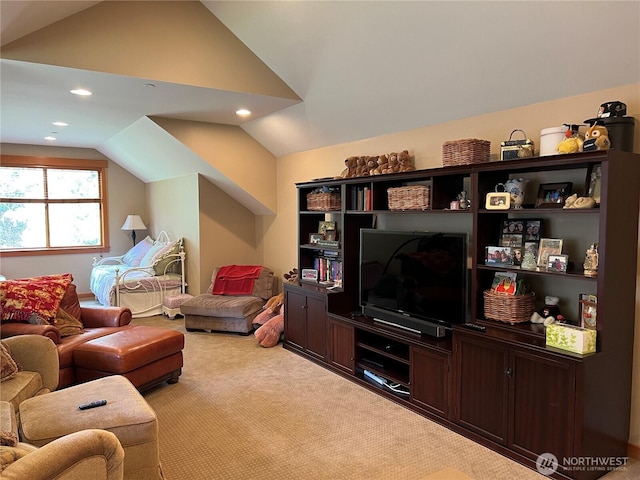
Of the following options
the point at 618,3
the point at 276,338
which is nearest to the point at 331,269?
the point at 276,338

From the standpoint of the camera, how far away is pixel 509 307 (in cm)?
288

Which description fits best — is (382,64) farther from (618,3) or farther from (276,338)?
(276,338)

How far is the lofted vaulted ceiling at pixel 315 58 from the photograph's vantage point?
8.54 feet

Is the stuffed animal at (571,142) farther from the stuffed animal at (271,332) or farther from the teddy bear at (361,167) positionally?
the stuffed animal at (271,332)

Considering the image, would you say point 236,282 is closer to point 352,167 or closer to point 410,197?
point 352,167

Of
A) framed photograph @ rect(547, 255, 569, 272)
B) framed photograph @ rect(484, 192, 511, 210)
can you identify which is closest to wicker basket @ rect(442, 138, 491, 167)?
framed photograph @ rect(484, 192, 511, 210)

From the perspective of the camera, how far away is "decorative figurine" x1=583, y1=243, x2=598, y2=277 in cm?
247

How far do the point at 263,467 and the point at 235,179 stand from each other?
384cm

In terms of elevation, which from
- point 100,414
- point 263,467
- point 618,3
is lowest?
point 263,467

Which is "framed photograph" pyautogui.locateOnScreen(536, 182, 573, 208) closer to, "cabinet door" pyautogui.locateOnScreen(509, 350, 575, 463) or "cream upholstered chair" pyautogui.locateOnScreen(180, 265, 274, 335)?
"cabinet door" pyautogui.locateOnScreen(509, 350, 575, 463)

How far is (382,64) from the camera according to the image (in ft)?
11.3

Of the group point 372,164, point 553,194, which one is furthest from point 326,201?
point 553,194

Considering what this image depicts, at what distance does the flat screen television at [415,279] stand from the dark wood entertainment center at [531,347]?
0.12 meters

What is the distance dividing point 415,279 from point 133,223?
5.69 meters
